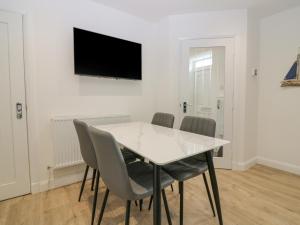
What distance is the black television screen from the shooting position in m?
2.33

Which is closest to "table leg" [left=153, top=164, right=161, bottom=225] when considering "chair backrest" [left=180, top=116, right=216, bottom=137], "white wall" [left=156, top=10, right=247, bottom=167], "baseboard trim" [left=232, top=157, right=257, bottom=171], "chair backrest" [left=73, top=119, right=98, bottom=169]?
"chair backrest" [left=73, top=119, right=98, bottom=169]

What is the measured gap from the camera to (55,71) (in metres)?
2.27

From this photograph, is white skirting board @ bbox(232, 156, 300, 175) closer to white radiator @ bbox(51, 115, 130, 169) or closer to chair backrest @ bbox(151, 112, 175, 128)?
chair backrest @ bbox(151, 112, 175, 128)

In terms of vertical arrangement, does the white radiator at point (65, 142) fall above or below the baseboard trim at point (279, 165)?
above

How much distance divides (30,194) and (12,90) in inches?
48.2

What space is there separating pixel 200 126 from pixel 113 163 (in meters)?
1.09

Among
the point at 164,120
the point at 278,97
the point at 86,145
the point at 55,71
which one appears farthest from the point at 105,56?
the point at 278,97

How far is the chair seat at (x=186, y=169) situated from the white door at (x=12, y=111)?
1.70m

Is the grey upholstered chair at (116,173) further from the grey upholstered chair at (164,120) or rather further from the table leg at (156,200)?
the grey upholstered chair at (164,120)

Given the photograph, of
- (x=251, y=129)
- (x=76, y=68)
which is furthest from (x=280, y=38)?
(x=76, y=68)

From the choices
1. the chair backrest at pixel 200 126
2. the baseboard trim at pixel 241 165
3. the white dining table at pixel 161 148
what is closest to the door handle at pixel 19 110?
the white dining table at pixel 161 148

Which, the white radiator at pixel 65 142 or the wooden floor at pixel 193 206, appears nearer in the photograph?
the wooden floor at pixel 193 206

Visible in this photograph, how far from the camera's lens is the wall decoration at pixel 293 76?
2.68 m

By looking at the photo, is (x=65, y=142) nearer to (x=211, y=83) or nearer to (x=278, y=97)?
(x=211, y=83)
